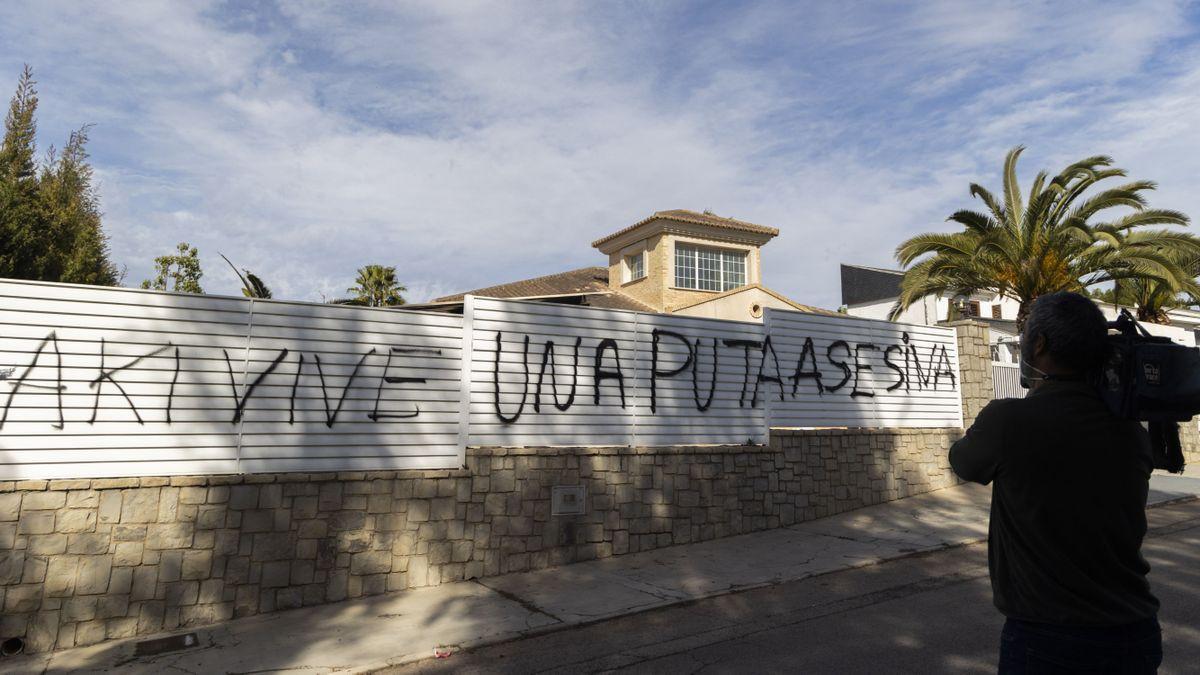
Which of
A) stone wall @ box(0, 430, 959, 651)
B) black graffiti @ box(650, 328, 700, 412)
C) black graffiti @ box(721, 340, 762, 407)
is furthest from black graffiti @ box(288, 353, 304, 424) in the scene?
black graffiti @ box(721, 340, 762, 407)

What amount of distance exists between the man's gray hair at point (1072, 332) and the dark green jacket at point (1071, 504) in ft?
0.28

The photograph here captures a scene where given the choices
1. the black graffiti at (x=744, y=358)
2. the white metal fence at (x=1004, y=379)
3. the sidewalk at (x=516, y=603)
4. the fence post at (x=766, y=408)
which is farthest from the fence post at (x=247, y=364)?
the white metal fence at (x=1004, y=379)

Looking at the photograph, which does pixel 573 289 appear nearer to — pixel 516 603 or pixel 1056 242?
pixel 1056 242

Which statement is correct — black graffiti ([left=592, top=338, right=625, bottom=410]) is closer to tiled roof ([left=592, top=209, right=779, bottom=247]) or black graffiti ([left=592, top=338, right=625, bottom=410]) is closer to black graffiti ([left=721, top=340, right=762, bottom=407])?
black graffiti ([left=721, top=340, right=762, bottom=407])

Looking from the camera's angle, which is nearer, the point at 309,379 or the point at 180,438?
the point at 180,438

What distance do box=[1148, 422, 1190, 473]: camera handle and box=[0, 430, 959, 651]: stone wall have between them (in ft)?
21.0

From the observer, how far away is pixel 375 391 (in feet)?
25.2

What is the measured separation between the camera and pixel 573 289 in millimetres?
25578

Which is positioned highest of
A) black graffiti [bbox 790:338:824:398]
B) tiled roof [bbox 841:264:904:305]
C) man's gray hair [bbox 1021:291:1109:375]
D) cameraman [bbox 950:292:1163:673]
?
tiled roof [bbox 841:264:904:305]

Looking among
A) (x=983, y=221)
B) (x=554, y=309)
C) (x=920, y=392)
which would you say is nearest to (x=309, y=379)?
(x=554, y=309)

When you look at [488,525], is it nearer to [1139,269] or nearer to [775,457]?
[775,457]

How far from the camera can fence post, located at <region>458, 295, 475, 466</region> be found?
8078 mm

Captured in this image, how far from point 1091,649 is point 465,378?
669 centimetres

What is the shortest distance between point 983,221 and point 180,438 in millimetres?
14385
